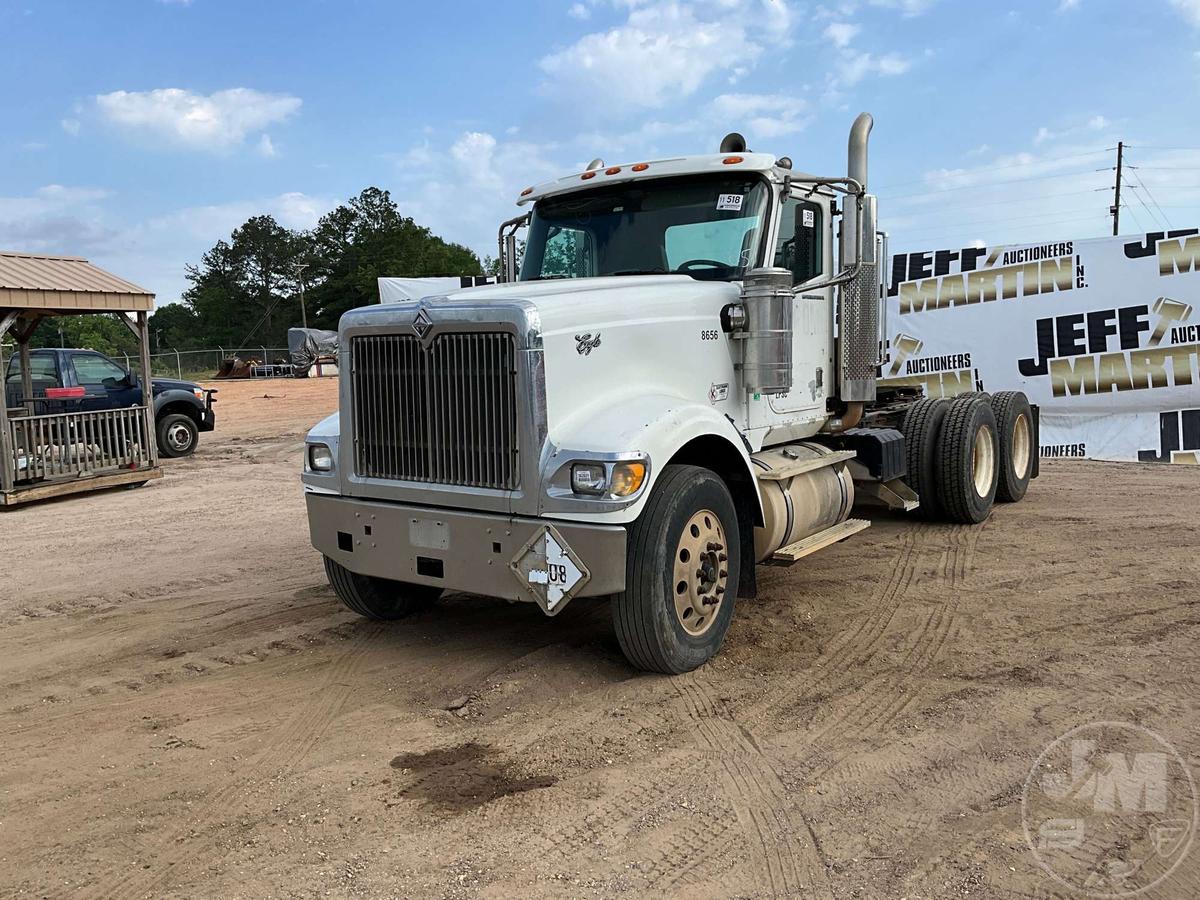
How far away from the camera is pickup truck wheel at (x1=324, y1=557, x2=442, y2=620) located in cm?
561

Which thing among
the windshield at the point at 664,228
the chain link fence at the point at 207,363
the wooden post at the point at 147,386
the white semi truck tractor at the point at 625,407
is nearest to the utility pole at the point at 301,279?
the chain link fence at the point at 207,363

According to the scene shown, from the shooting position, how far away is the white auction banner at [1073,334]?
1293 centimetres

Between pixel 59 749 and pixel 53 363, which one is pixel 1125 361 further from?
pixel 53 363

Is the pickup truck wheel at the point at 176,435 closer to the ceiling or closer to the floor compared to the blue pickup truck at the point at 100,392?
closer to the floor

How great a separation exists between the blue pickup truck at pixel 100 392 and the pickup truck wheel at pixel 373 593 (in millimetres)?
9493

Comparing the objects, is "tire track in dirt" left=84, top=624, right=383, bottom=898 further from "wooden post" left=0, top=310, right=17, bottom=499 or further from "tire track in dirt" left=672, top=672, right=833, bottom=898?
"wooden post" left=0, top=310, right=17, bottom=499

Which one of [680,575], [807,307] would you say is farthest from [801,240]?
[680,575]

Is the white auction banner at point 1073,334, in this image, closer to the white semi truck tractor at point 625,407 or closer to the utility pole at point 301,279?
the white semi truck tractor at point 625,407

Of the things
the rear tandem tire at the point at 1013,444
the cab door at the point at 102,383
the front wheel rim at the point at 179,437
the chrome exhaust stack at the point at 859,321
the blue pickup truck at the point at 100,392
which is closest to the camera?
the chrome exhaust stack at the point at 859,321

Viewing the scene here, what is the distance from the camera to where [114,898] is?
295 centimetres

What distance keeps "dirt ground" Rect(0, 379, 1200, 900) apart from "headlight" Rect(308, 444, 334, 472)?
3.53 feet

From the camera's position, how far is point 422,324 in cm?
465

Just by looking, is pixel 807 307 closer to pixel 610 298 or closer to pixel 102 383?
pixel 610 298

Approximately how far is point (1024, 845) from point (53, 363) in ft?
49.5
